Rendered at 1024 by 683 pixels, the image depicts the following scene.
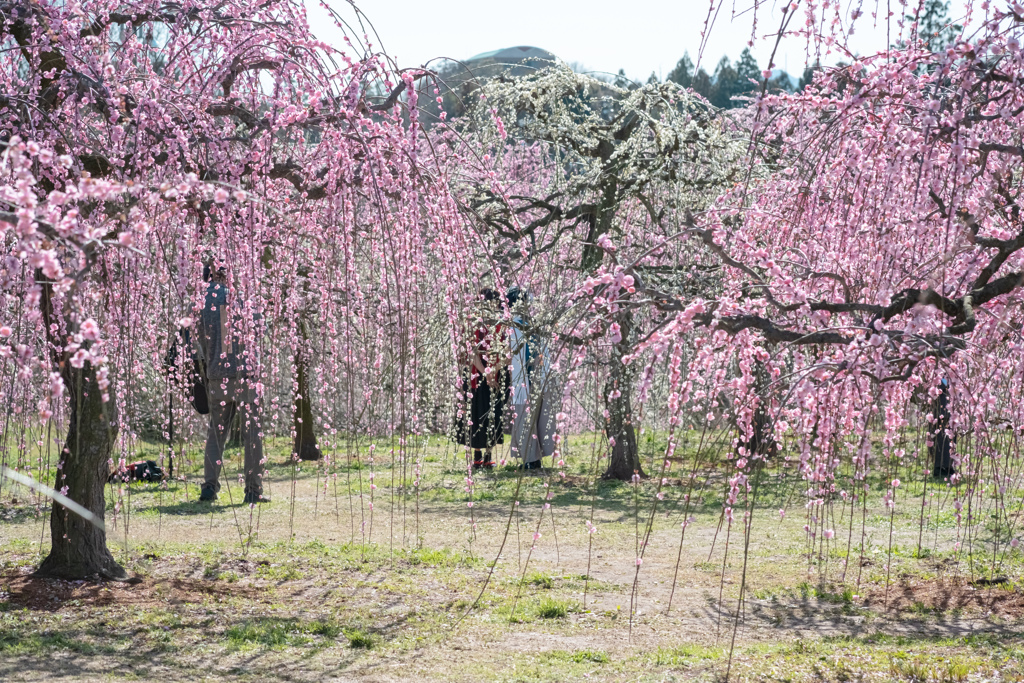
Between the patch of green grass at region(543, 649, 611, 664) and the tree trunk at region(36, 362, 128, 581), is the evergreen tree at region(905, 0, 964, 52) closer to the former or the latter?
the patch of green grass at region(543, 649, 611, 664)

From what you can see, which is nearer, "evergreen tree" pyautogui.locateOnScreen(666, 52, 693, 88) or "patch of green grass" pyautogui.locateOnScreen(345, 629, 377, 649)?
"patch of green grass" pyautogui.locateOnScreen(345, 629, 377, 649)

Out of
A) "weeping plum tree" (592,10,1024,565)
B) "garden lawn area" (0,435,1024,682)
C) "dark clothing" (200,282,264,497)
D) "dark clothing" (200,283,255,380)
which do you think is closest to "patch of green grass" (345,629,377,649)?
"garden lawn area" (0,435,1024,682)

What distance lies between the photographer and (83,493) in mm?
5152

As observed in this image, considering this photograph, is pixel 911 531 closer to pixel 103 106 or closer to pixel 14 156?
pixel 103 106

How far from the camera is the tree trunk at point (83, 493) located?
5.15 m

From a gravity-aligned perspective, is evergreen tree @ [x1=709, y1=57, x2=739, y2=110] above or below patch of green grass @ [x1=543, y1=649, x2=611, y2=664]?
above

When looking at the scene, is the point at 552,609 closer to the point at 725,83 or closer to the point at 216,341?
the point at 216,341

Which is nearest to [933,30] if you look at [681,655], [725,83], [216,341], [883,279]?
[883,279]

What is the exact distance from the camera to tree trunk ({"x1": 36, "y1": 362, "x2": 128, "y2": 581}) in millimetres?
5152

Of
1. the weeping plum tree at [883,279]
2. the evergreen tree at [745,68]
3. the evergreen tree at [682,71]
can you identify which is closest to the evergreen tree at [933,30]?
the weeping plum tree at [883,279]

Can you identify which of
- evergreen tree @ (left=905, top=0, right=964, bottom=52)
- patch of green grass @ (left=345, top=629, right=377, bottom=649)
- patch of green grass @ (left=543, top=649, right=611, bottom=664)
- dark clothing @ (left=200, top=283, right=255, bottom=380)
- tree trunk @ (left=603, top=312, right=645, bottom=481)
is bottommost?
patch of green grass @ (left=543, top=649, right=611, bottom=664)

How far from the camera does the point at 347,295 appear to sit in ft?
13.7

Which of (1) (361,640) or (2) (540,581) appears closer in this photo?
(1) (361,640)

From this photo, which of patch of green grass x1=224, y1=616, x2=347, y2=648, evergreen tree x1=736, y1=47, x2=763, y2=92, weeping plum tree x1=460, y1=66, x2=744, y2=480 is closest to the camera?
patch of green grass x1=224, y1=616, x2=347, y2=648
